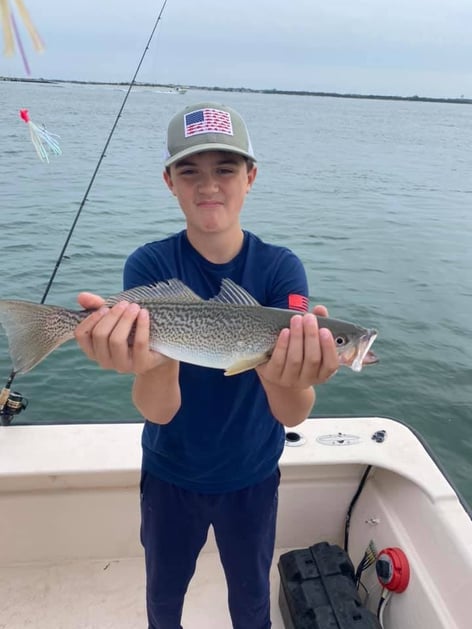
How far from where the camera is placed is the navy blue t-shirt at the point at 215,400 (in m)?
2.66

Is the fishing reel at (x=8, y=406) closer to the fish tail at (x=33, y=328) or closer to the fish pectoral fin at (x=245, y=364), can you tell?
the fish tail at (x=33, y=328)

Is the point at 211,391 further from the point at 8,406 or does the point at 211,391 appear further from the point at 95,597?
the point at 95,597

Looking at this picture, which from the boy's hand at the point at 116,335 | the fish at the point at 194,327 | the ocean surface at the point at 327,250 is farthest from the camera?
the ocean surface at the point at 327,250

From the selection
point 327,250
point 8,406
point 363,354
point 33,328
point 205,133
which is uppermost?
point 205,133

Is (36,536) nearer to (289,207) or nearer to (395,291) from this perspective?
(395,291)

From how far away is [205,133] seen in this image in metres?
2.53

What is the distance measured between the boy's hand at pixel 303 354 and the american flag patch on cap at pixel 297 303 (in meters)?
0.23

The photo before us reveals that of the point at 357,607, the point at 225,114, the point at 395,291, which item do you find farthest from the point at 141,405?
the point at 395,291

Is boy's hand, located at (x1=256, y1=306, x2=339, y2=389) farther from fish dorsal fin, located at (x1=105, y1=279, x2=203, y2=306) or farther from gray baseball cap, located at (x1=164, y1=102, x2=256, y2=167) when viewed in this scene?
gray baseball cap, located at (x1=164, y1=102, x2=256, y2=167)

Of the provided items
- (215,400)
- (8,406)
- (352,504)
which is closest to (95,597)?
(8,406)

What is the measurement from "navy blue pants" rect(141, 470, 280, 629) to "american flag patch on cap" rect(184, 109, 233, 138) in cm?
172

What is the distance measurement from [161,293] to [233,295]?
1.09 ft

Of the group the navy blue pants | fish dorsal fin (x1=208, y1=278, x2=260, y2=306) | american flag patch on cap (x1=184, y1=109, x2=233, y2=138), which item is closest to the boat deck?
the navy blue pants

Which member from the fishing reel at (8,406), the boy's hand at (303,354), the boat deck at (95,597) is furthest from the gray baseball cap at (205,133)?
the boat deck at (95,597)
